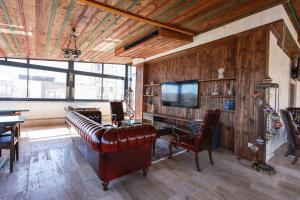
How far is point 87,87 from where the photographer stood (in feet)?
24.4

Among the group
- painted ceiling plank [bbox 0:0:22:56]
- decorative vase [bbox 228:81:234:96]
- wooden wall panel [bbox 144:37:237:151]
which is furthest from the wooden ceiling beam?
decorative vase [bbox 228:81:234:96]

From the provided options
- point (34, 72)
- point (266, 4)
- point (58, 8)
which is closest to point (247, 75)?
point (266, 4)

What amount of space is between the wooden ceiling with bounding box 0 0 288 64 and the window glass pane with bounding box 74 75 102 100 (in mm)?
3082

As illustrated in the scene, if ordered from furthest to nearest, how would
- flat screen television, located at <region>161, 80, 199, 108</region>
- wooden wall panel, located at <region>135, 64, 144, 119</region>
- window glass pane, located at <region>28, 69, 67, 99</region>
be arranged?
1. wooden wall panel, located at <region>135, 64, 144, 119</region>
2. window glass pane, located at <region>28, 69, 67, 99</region>
3. flat screen television, located at <region>161, 80, 199, 108</region>

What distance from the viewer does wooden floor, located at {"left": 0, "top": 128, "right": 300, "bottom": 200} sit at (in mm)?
1904

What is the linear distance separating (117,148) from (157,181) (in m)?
0.82

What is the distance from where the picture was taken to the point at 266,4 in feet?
8.54

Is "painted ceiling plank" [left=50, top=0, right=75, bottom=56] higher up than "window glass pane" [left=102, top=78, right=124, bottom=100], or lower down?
higher up

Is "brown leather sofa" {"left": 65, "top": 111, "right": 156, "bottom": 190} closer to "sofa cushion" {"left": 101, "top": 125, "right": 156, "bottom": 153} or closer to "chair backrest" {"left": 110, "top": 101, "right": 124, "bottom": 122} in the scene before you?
"sofa cushion" {"left": 101, "top": 125, "right": 156, "bottom": 153}

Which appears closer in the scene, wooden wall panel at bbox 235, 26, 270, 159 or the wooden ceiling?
the wooden ceiling

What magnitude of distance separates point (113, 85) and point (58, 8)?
5.75 m

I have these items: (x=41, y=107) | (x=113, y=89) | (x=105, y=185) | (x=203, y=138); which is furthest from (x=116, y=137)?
(x=113, y=89)

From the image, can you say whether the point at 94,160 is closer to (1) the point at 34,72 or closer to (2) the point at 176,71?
(2) the point at 176,71

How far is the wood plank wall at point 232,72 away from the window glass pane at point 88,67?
3813 mm
